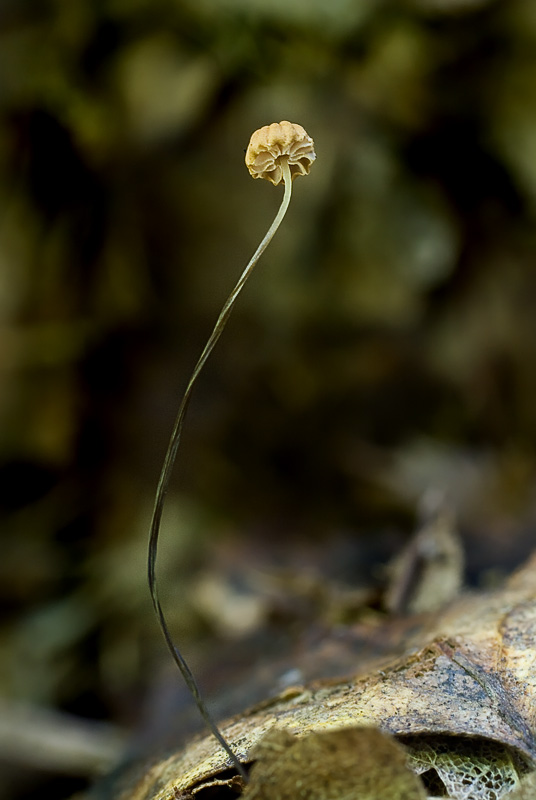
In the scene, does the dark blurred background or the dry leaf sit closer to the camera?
the dry leaf

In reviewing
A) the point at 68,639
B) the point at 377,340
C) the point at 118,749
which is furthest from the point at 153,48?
the point at 118,749

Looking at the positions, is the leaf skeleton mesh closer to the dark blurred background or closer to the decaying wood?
the decaying wood

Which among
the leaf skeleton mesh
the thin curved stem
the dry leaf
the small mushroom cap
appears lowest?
the leaf skeleton mesh

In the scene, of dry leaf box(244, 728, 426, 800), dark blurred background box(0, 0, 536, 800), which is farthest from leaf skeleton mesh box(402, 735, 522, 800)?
dark blurred background box(0, 0, 536, 800)

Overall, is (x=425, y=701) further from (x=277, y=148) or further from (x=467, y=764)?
(x=277, y=148)

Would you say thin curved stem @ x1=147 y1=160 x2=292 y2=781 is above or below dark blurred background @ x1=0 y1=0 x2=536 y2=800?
below

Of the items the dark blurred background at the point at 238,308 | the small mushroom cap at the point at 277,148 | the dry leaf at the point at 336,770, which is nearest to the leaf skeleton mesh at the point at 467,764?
the dry leaf at the point at 336,770

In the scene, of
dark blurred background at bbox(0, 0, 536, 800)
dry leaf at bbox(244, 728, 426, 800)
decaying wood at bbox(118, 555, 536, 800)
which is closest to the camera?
dry leaf at bbox(244, 728, 426, 800)

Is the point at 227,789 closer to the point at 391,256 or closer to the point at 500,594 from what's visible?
the point at 500,594
